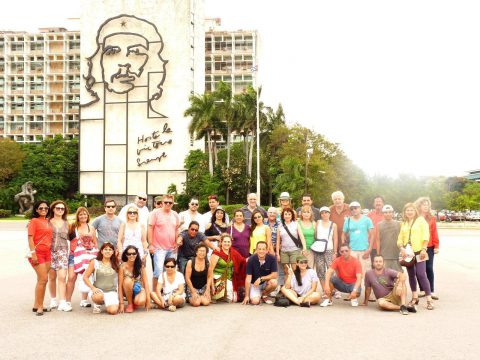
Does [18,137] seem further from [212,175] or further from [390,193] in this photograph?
[390,193]

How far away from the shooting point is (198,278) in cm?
945

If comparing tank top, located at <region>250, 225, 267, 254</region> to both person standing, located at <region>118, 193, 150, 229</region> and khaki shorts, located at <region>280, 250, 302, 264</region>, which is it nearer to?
khaki shorts, located at <region>280, 250, 302, 264</region>

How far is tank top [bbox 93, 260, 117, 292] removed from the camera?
890cm

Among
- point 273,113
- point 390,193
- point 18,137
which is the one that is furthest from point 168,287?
point 18,137

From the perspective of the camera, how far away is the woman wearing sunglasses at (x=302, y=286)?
372 inches

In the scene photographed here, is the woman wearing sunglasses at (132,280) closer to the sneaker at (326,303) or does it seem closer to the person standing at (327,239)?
the sneaker at (326,303)

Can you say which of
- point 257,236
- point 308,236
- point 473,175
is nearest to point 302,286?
point 308,236

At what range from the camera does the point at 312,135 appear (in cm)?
5234

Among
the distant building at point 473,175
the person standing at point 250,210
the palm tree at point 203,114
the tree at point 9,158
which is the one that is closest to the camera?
the person standing at point 250,210

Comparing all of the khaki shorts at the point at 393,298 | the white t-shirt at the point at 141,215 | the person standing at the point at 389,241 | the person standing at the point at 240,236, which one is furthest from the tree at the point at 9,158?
the khaki shorts at the point at 393,298

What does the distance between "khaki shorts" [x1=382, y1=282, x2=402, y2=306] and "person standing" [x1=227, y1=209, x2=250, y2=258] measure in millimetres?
2547

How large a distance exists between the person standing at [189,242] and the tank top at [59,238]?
1874mm

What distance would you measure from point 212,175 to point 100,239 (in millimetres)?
42634

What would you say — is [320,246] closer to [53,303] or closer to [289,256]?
[289,256]
